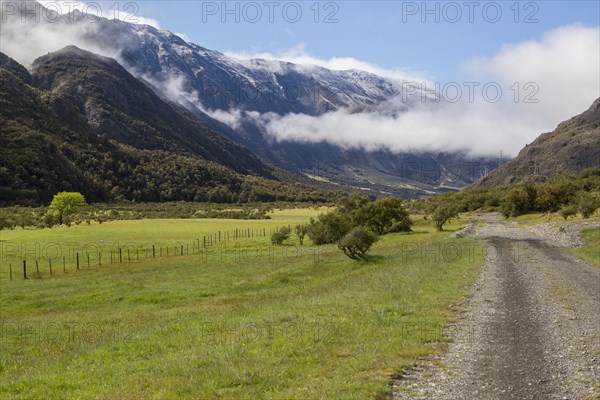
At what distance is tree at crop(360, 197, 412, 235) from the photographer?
78.9 m

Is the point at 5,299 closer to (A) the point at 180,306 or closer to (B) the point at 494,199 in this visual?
(A) the point at 180,306

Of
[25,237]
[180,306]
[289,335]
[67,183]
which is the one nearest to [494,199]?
[25,237]

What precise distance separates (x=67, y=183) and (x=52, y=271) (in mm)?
150522

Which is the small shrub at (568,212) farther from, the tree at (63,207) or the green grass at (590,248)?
the tree at (63,207)

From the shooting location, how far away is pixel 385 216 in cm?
7950

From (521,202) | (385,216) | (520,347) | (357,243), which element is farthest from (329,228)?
(521,202)

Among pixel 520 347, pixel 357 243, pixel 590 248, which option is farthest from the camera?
pixel 357 243

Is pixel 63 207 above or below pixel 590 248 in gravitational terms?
above

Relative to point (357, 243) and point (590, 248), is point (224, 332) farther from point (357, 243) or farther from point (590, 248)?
point (590, 248)

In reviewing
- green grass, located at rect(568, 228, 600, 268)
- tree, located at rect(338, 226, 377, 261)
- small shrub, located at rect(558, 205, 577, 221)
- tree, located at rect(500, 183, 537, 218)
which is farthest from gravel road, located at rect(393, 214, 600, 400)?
tree, located at rect(500, 183, 537, 218)

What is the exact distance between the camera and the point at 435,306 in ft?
63.7

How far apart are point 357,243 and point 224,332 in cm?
2768

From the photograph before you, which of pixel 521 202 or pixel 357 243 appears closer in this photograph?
pixel 357 243

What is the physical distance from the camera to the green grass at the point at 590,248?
117ft
